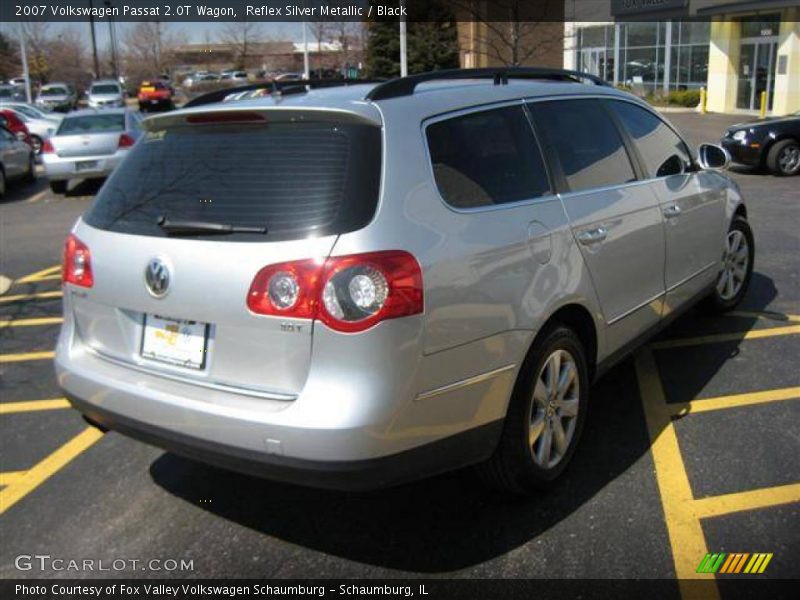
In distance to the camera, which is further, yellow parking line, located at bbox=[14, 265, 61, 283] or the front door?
the front door

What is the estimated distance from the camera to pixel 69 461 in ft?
13.1

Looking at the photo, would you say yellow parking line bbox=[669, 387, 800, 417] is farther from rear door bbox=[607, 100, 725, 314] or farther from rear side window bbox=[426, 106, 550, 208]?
rear side window bbox=[426, 106, 550, 208]

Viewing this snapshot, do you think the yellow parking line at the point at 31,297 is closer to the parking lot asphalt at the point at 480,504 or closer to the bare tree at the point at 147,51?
the parking lot asphalt at the point at 480,504

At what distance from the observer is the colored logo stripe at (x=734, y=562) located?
2838 millimetres

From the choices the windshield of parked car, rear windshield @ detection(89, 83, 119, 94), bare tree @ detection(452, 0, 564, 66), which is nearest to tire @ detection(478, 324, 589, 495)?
bare tree @ detection(452, 0, 564, 66)

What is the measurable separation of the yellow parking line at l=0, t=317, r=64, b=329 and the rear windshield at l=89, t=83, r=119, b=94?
3958 cm

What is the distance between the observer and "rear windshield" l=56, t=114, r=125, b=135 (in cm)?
1452

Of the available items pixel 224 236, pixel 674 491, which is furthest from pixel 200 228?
pixel 674 491

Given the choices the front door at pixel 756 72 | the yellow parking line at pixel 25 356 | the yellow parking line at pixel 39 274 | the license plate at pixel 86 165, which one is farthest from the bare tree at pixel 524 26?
the yellow parking line at pixel 25 356

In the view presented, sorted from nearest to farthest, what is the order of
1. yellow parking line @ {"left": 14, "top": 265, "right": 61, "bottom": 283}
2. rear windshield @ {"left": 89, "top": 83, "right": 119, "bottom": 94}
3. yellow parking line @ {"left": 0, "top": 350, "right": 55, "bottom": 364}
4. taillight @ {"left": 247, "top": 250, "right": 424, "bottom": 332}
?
taillight @ {"left": 247, "top": 250, "right": 424, "bottom": 332} → yellow parking line @ {"left": 0, "top": 350, "right": 55, "bottom": 364} → yellow parking line @ {"left": 14, "top": 265, "right": 61, "bottom": 283} → rear windshield @ {"left": 89, "top": 83, "right": 119, "bottom": 94}

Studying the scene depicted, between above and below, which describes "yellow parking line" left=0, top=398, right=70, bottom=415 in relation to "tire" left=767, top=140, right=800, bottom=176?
below

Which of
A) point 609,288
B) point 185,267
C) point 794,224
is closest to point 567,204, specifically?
point 609,288

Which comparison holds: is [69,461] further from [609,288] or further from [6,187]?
[6,187]

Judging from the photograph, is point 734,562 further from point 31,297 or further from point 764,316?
point 31,297
